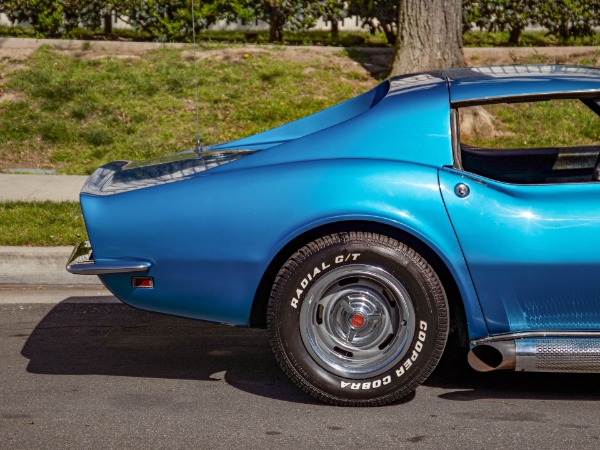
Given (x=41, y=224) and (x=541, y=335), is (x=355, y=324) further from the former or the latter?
(x=41, y=224)

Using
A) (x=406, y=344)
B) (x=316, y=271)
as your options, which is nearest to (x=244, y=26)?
(x=316, y=271)

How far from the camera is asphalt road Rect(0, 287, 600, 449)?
4402 mm

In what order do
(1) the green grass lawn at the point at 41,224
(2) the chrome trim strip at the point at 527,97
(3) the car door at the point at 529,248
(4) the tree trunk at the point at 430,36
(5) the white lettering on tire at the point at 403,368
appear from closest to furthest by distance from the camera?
1. (3) the car door at the point at 529,248
2. (5) the white lettering on tire at the point at 403,368
3. (2) the chrome trim strip at the point at 527,97
4. (1) the green grass lawn at the point at 41,224
5. (4) the tree trunk at the point at 430,36

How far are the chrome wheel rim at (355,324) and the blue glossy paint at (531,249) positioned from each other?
0.39 meters

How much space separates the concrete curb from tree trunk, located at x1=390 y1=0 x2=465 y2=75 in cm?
517

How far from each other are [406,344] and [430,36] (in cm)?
716

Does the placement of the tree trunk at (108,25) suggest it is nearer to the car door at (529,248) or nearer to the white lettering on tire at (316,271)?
the white lettering on tire at (316,271)

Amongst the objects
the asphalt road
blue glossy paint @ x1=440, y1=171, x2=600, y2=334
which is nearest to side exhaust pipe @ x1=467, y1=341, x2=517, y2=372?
blue glossy paint @ x1=440, y1=171, x2=600, y2=334

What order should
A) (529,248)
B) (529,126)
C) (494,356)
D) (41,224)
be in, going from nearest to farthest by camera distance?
1. (529,248)
2. (494,356)
3. (41,224)
4. (529,126)

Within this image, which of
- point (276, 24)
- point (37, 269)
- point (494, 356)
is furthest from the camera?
point (276, 24)

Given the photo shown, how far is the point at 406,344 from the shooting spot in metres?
4.70

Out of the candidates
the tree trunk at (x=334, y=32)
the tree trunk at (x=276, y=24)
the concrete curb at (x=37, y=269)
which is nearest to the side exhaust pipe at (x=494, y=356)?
the concrete curb at (x=37, y=269)

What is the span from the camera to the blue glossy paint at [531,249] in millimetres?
4555

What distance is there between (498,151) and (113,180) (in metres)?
2.08
